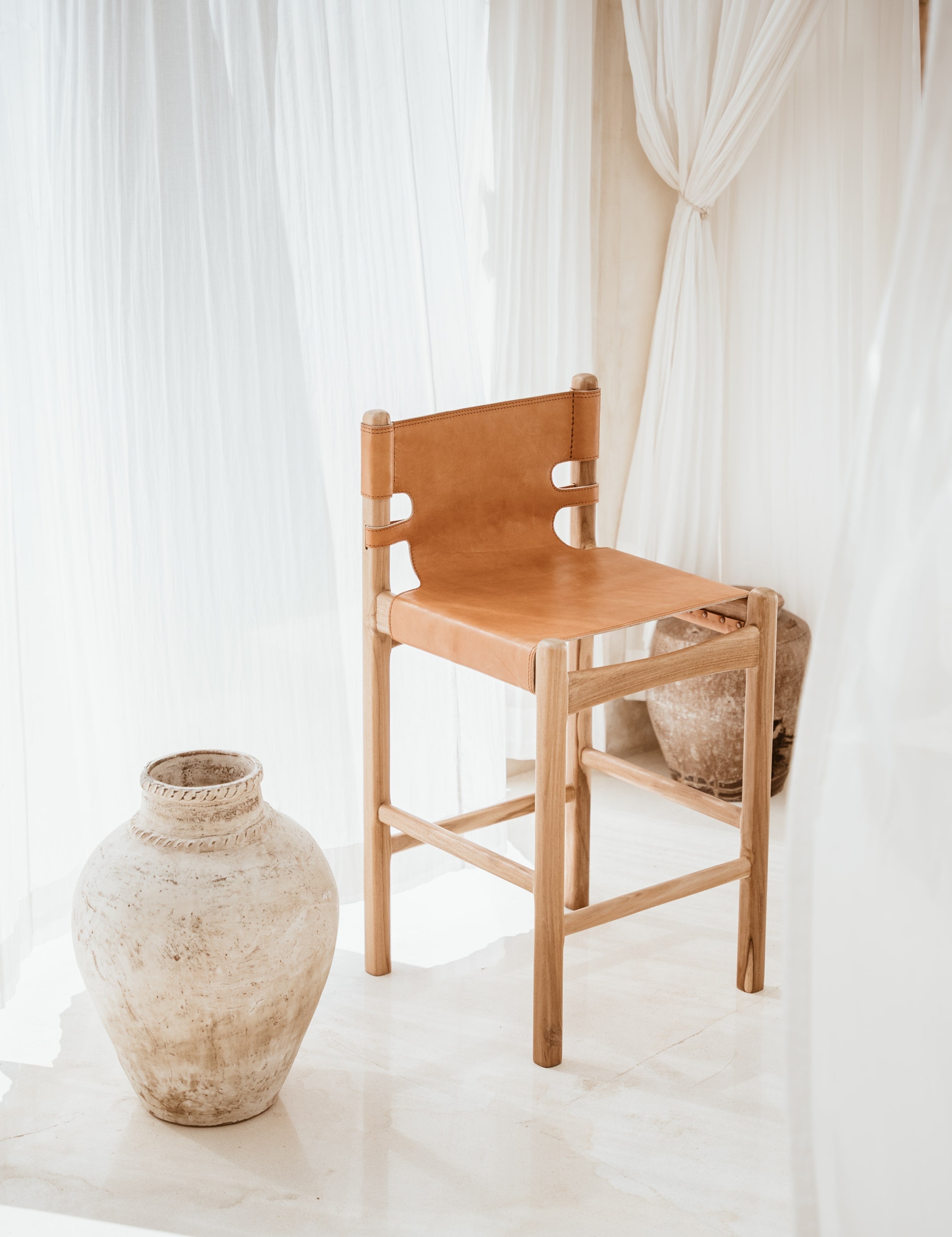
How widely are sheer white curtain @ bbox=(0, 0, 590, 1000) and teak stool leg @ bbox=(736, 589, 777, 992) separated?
0.62m

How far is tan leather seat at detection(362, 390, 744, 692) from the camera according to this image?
1684 mm

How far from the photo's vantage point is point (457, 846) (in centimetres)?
179

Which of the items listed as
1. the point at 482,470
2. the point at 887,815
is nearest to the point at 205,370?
the point at 482,470

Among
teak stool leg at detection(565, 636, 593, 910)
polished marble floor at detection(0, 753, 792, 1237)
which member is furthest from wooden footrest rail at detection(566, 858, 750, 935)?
teak stool leg at detection(565, 636, 593, 910)

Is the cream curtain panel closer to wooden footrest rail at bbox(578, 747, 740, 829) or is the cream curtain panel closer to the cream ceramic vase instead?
wooden footrest rail at bbox(578, 747, 740, 829)

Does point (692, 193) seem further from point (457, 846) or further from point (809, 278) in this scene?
point (457, 846)

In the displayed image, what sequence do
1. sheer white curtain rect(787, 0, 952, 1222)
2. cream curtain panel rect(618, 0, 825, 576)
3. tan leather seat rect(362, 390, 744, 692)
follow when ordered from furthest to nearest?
cream curtain panel rect(618, 0, 825, 576) < tan leather seat rect(362, 390, 744, 692) < sheer white curtain rect(787, 0, 952, 1222)

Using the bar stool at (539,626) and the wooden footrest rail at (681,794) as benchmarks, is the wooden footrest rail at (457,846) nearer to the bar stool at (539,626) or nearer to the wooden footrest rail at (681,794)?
the bar stool at (539,626)

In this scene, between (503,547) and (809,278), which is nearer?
(503,547)

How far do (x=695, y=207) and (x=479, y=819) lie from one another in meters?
1.39

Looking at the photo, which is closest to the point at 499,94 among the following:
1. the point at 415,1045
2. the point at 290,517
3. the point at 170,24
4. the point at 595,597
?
the point at 170,24

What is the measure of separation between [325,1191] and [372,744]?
642 mm

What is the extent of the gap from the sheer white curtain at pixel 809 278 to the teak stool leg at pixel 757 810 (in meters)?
0.81

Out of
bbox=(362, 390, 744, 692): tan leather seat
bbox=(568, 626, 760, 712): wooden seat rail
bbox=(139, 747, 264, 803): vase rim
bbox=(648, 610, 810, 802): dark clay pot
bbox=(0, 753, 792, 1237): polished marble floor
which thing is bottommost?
bbox=(0, 753, 792, 1237): polished marble floor
